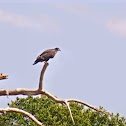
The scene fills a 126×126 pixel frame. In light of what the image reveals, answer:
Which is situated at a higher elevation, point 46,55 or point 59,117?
point 46,55

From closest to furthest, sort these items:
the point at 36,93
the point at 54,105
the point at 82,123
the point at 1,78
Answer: the point at 1,78 < the point at 36,93 < the point at 82,123 < the point at 54,105

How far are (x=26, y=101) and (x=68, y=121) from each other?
3.66 m

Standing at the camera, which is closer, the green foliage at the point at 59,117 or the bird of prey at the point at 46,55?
the bird of prey at the point at 46,55

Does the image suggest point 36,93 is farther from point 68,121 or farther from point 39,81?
point 68,121

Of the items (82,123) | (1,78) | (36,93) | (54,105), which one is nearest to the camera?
(1,78)

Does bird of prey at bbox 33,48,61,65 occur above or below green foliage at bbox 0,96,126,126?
above

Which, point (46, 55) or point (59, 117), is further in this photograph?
point (59, 117)

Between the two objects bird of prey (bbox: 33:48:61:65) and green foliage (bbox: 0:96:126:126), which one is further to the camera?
green foliage (bbox: 0:96:126:126)

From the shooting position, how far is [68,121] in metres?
31.4

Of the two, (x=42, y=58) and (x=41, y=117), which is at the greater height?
(x=42, y=58)

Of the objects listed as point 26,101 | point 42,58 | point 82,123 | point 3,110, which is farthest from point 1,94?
point 26,101

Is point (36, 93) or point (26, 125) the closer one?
point (36, 93)

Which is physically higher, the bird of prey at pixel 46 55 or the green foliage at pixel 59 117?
the bird of prey at pixel 46 55

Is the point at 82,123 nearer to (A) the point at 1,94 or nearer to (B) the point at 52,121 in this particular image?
(B) the point at 52,121
